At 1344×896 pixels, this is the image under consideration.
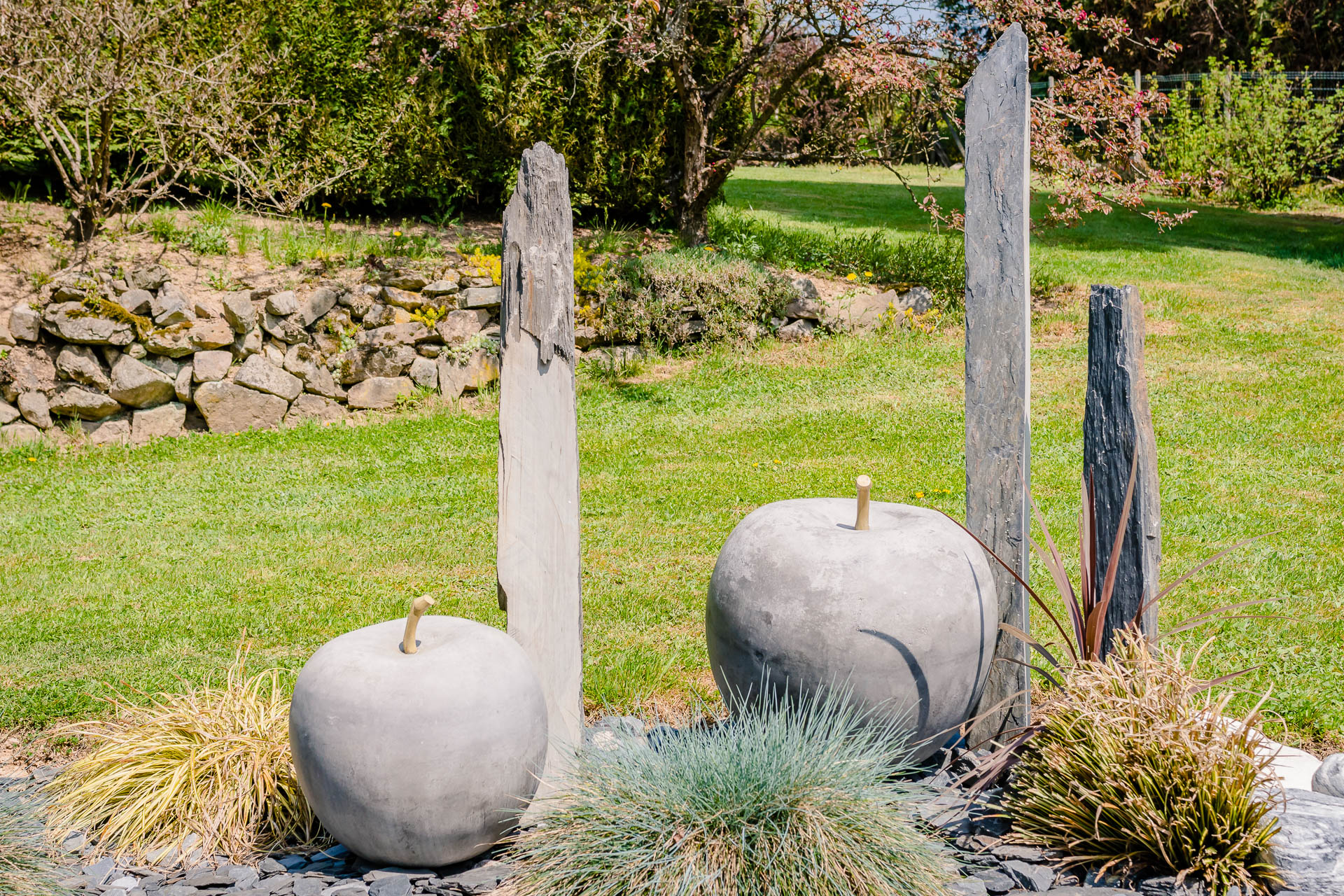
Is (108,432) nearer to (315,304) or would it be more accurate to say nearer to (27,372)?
(27,372)

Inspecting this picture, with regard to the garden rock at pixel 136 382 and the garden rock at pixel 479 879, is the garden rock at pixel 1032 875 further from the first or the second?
the garden rock at pixel 136 382

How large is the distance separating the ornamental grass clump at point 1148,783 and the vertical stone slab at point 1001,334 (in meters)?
0.54

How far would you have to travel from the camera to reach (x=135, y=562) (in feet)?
20.0

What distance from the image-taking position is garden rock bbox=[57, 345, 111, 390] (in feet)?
28.0

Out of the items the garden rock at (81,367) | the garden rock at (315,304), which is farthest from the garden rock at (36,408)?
the garden rock at (315,304)

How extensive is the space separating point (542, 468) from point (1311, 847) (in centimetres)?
252

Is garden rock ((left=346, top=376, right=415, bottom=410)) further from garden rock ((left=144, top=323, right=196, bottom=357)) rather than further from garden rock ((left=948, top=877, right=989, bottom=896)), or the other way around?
garden rock ((left=948, top=877, right=989, bottom=896))

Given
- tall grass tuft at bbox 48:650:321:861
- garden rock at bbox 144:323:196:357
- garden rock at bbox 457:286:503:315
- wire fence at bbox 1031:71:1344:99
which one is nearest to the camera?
tall grass tuft at bbox 48:650:321:861

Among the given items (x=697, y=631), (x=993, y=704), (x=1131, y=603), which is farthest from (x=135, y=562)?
(x=1131, y=603)

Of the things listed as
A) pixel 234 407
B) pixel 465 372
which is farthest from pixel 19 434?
pixel 465 372

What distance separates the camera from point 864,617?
3.42 meters

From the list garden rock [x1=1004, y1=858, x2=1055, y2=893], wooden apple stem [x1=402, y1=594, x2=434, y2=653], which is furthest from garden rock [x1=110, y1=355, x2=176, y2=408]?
garden rock [x1=1004, y1=858, x2=1055, y2=893]

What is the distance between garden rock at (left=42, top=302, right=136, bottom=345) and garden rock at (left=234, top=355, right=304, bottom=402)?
0.90 meters

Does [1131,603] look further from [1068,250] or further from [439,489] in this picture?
[1068,250]
